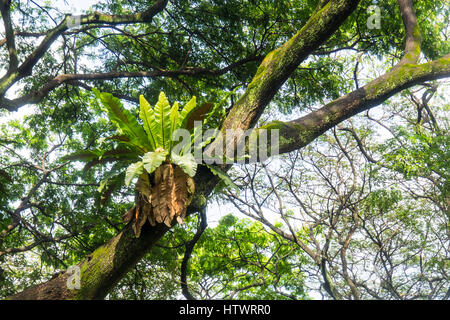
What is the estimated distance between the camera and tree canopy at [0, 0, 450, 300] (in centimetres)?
257

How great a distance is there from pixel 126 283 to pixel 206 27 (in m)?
4.62

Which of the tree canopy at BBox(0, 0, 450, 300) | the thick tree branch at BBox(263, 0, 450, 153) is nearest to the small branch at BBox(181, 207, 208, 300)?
the tree canopy at BBox(0, 0, 450, 300)

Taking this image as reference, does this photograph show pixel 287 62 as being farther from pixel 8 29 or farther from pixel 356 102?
pixel 8 29

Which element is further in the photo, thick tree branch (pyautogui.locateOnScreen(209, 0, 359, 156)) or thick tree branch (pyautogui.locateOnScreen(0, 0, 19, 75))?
thick tree branch (pyautogui.locateOnScreen(0, 0, 19, 75))

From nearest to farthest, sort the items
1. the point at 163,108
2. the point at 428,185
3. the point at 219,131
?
1. the point at 163,108
2. the point at 219,131
3. the point at 428,185

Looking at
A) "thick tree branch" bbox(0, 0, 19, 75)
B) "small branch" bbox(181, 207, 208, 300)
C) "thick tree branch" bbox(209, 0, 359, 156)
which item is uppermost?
"thick tree branch" bbox(0, 0, 19, 75)

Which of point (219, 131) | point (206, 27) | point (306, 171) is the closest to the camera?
point (219, 131)

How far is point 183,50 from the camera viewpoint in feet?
18.4

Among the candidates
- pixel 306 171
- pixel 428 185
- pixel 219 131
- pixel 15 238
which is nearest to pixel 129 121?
pixel 219 131

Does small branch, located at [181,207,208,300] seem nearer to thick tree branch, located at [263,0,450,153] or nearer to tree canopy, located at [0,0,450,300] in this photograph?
tree canopy, located at [0,0,450,300]

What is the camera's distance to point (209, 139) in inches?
101

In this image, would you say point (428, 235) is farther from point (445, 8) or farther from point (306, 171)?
point (445, 8)

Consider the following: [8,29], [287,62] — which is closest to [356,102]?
[287,62]
